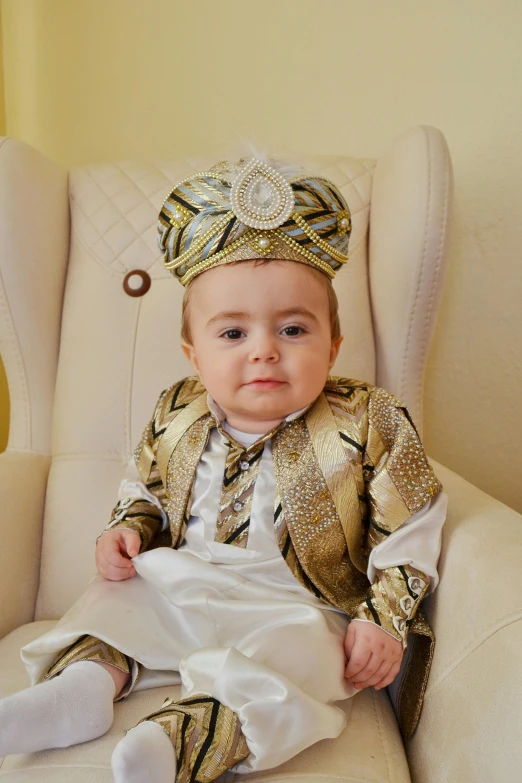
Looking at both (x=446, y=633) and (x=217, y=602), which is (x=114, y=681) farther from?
(x=446, y=633)

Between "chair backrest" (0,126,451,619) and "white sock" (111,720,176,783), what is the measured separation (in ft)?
1.64

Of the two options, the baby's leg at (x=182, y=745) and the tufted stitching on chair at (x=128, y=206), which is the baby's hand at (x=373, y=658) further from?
the tufted stitching on chair at (x=128, y=206)

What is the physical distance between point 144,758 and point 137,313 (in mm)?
748

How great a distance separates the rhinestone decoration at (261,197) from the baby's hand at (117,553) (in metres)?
0.45

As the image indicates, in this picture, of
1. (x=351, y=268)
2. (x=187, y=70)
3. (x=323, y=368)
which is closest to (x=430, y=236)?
(x=351, y=268)

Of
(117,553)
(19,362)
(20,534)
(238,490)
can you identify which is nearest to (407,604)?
(238,490)

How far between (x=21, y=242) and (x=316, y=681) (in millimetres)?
829

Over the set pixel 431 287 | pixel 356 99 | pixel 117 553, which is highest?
pixel 356 99

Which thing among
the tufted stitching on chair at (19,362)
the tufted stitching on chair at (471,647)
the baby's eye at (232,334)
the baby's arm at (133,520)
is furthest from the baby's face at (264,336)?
the tufted stitching on chair at (19,362)

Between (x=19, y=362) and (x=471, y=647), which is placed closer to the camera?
(x=471, y=647)

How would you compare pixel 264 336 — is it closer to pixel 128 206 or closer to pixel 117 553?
pixel 117 553

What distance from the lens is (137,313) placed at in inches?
45.8

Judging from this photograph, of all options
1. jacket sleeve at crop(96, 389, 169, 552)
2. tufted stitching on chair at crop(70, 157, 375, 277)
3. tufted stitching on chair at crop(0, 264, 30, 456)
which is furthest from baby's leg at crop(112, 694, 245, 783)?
tufted stitching on chair at crop(70, 157, 375, 277)

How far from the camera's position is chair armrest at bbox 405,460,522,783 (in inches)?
23.3
